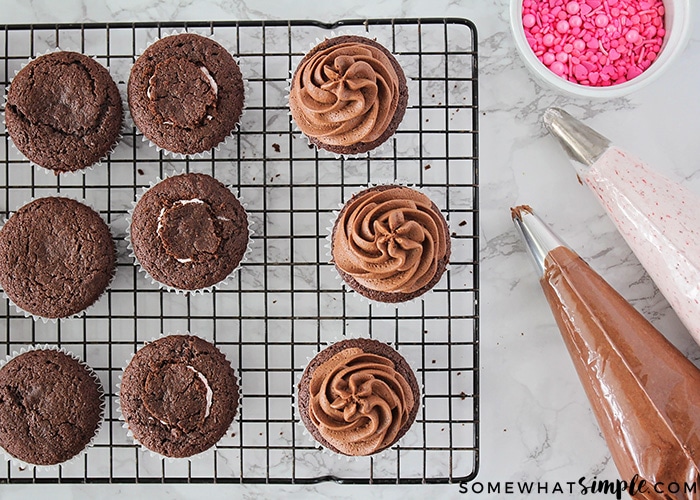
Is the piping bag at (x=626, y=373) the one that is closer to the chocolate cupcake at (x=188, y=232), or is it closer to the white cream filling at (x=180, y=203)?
the chocolate cupcake at (x=188, y=232)

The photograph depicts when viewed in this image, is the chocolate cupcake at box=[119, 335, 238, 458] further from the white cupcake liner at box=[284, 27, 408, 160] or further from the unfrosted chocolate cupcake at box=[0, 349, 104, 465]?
the white cupcake liner at box=[284, 27, 408, 160]

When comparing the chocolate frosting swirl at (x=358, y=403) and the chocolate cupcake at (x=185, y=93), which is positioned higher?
the chocolate cupcake at (x=185, y=93)

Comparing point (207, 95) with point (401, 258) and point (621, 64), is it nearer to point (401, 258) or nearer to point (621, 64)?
point (401, 258)

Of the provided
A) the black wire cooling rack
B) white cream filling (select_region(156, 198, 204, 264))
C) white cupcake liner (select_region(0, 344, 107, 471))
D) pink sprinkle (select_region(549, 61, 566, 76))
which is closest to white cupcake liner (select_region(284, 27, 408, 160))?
the black wire cooling rack

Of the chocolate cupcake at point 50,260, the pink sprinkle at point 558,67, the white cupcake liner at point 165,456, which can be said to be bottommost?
the white cupcake liner at point 165,456

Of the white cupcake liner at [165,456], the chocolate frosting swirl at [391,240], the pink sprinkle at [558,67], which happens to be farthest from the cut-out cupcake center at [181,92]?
the pink sprinkle at [558,67]

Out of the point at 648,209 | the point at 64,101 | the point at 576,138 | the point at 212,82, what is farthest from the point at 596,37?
the point at 64,101
